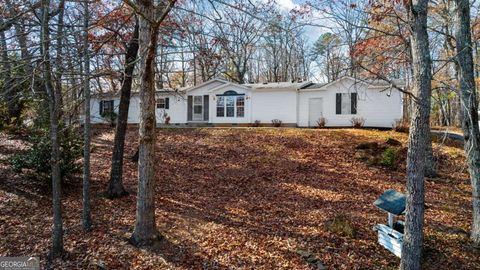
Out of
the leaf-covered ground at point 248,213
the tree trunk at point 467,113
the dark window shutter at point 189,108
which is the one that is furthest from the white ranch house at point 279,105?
the tree trunk at point 467,113

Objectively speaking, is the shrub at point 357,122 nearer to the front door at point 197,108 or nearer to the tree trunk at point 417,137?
the front door at point 197,108

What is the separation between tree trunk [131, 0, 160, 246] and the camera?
526 centimetres

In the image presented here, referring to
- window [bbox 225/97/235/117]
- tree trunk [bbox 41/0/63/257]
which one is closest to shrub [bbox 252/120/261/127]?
window [bbox 225/97/235/117]

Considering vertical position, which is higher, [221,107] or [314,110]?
[221,107]

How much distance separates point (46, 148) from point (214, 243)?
196 inches

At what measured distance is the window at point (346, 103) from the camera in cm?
1734

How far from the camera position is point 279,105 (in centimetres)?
1900

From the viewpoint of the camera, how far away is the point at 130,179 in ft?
30.2

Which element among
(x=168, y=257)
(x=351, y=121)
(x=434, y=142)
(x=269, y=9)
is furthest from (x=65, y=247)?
(x=351, y=121)

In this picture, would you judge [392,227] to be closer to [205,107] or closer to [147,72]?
[147,72]

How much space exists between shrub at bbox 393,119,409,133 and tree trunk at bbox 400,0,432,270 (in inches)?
471

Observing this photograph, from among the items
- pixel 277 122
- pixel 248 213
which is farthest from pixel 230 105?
pixel 248 213

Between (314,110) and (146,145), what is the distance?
14508 mm

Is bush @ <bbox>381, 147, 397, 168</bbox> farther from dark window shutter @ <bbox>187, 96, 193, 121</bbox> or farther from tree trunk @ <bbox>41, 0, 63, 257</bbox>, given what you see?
dark window shutter @ <bbox>187, 96, 193, 121</bbox>
